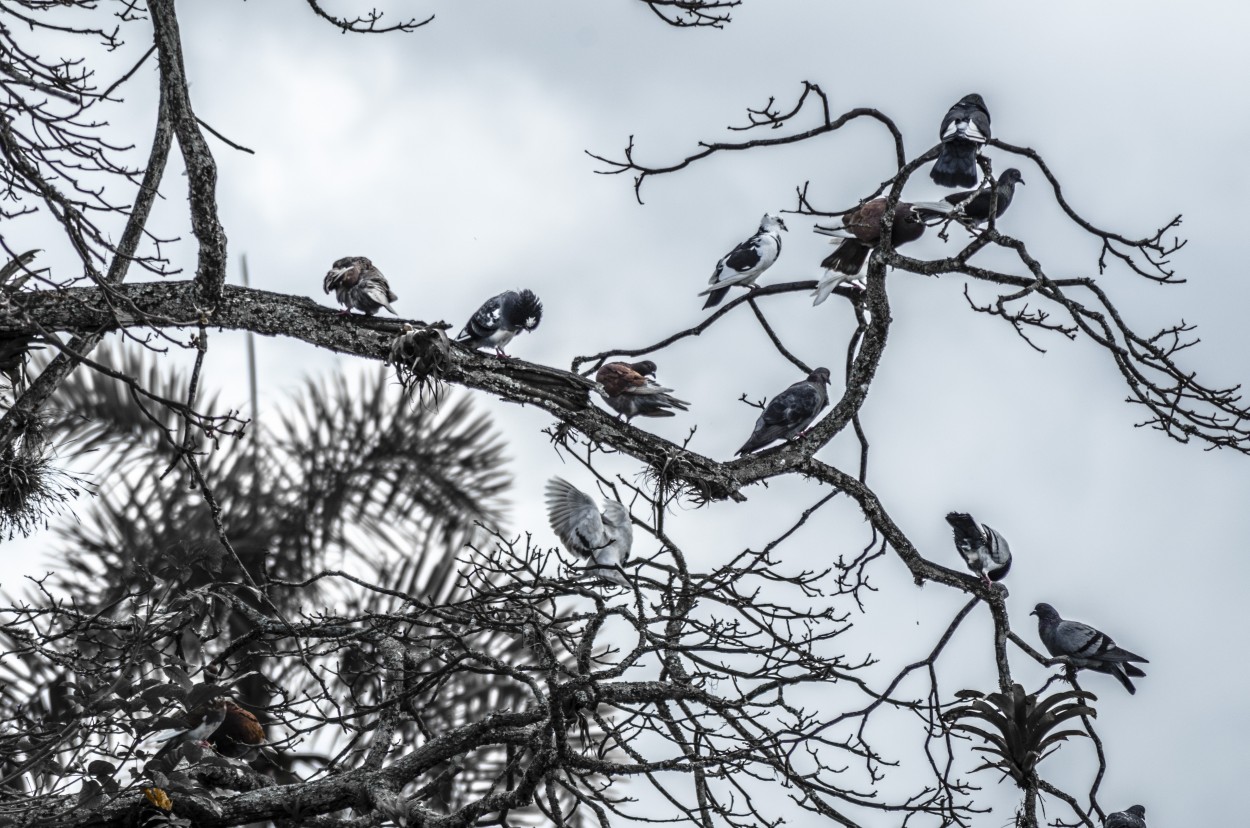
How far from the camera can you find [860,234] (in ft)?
18.0

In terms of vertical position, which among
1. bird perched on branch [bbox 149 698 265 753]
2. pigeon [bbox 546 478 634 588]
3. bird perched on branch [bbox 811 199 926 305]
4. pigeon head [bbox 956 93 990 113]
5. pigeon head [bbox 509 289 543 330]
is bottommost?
bird perched on branch [bbox 149 698 265 753]

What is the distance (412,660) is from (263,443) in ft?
18.2

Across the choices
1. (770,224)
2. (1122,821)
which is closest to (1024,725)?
(1122,821)

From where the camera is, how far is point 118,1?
15.9 ft

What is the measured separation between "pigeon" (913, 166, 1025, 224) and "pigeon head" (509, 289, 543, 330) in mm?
1683

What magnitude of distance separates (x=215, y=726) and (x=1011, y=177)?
3.93 metres

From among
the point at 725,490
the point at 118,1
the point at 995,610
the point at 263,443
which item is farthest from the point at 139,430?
the point at 995,610

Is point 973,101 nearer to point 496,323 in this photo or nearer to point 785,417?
point 785,417

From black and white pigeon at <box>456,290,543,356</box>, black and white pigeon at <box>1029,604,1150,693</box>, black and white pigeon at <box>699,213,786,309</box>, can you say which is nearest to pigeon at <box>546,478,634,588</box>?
black and white pigeon at <box>456,290,543,356</box>

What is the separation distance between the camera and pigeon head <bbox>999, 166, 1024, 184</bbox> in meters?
5.64

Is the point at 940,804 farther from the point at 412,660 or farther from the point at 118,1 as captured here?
the point at 118,1

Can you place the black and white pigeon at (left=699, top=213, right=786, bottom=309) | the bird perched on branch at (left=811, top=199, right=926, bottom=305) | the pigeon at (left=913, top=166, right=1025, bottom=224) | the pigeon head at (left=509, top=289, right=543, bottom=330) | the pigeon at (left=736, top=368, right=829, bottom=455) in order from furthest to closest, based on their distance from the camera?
the black and white pigeon at (left=699, top=213, right=786, bottom=309)
the pigeon head at (left=509, top=289, right=543, bottom=330)
the pigeon at (left=736, top=368, right=829, bottom=455)
the bird perched on branch at (left=811, top=199, right=926, bottom=305)
the pigeon at (left=913, top=166, right=1025, bottom=224)

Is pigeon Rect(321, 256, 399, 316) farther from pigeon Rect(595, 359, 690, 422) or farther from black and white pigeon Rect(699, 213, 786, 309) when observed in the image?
black and white pigeon Rect(699, 213, 786, 309)

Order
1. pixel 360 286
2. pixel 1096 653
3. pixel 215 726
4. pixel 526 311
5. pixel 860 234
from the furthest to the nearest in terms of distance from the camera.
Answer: pixel 1096 653, pixel 526 311, pixel 860 234, pixel 360 286, pixel 215 726
